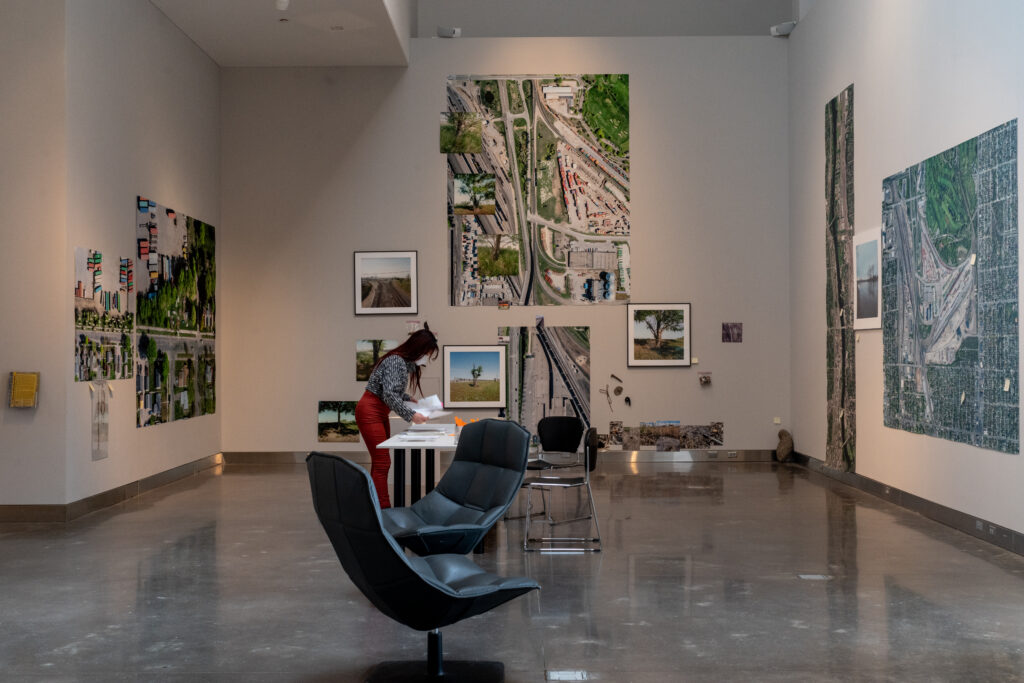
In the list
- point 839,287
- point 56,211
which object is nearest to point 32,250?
point 56,211

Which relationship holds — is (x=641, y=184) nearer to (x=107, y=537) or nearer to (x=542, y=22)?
(x=542, y=22)

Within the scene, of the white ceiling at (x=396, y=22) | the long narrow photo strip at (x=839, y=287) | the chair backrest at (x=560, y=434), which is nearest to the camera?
the chair backrest at (x=560, y=434)

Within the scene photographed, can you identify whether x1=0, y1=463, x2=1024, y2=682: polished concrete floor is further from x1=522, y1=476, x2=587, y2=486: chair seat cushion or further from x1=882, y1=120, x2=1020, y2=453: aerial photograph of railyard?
x1=882, y1=120, x2=1020, y2=453: aerial photograph of railyard

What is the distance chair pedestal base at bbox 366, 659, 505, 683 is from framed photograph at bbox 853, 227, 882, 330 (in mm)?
6201

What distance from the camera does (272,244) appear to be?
12.2 metres

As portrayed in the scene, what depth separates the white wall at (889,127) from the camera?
6.94 metres

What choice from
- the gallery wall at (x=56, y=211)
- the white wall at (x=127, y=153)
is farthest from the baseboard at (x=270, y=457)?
the gallery wall at (x=56, y=211)

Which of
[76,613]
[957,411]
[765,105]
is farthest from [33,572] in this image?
[765,105]

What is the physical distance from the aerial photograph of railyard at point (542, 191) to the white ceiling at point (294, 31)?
3.97 ft

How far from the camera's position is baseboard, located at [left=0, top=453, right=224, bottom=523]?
7875 millimetres

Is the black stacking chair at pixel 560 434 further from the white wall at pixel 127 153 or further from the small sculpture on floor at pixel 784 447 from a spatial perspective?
the small sculpture on floor at pixel 784 447

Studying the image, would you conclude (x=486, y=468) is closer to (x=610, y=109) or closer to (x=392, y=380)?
(x=392, y=380)

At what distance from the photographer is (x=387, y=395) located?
283 inches

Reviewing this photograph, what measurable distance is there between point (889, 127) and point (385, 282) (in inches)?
236
